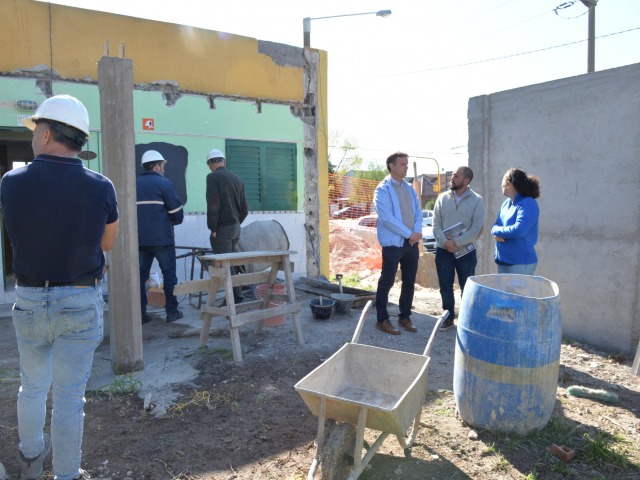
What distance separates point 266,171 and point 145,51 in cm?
273

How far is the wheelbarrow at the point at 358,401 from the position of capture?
248 centimetres

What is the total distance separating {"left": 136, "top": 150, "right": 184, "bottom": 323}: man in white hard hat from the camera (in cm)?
568

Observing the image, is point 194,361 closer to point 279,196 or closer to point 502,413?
point 502,413

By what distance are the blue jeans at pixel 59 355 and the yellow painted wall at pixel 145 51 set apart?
5745 mm

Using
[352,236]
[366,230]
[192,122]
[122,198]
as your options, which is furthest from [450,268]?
[366,230]

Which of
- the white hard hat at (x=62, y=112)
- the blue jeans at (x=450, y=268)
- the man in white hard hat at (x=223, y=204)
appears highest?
the white hard hat at (x=62, y=112)

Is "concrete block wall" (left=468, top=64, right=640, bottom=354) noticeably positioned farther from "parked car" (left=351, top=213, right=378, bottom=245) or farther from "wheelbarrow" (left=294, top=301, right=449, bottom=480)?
"parked car" (left=351, top=213, right=378, bottom=245)

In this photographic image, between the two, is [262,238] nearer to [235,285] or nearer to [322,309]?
[322,309]

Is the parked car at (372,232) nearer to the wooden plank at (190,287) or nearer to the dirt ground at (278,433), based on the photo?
the wooden plank at (190,287)

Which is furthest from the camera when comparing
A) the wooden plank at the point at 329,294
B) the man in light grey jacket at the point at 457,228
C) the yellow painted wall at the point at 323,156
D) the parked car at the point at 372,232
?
the parked car at the point at 372,232

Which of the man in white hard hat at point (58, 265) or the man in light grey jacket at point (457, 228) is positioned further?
the man in light grey jacket at point (457, 228)

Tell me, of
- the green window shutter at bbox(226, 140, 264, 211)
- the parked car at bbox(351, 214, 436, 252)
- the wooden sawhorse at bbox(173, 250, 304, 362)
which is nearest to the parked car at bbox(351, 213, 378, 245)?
the parked car at bbox(351, 214, 436, 252)

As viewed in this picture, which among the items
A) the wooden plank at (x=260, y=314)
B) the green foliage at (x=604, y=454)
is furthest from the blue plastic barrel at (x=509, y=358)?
the wooden plank at (x=260, y=314)

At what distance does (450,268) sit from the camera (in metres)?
5.71
